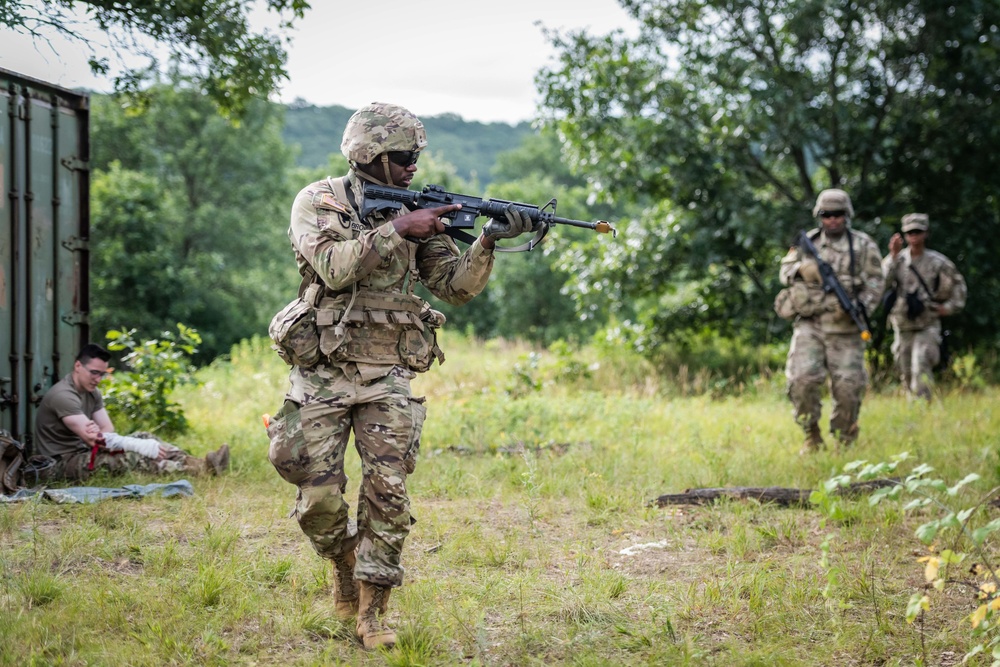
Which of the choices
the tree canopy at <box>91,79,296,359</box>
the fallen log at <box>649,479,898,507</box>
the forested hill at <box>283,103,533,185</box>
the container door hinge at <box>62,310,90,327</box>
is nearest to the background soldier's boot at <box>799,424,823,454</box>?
the fallen log at <box>649,479,898,507</box>

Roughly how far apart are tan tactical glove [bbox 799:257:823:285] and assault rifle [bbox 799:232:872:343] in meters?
0.03

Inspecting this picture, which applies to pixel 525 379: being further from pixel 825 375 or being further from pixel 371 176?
pixel 371 176

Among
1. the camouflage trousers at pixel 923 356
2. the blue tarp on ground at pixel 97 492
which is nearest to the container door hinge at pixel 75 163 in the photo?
the blue tarp on ground at pixel 97 492

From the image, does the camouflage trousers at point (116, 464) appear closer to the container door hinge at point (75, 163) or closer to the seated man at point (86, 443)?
the seated man at point (86, 443)

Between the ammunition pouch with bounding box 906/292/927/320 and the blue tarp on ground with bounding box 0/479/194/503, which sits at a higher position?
the ammunition pouch with bounding box 906/292/927/320

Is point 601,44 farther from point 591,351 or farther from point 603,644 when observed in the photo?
point 603,644

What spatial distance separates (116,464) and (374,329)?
147 inches

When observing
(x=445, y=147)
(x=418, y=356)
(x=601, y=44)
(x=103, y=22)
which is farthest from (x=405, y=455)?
(x=445, y=147)

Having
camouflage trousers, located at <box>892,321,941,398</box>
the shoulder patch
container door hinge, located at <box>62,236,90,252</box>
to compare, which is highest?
the shoulder patch

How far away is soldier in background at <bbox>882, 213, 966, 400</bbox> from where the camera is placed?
10.0 metres

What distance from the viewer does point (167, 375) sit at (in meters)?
8.52

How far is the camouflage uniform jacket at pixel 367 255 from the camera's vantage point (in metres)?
3.88

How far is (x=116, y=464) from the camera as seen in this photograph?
689 cm

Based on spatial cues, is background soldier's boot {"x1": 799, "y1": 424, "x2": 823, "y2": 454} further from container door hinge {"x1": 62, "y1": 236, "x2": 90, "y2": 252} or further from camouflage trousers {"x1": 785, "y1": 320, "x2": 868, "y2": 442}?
container door hinge {"x1": 62, "y1": 236, "x2": 90, "y2": 252}
